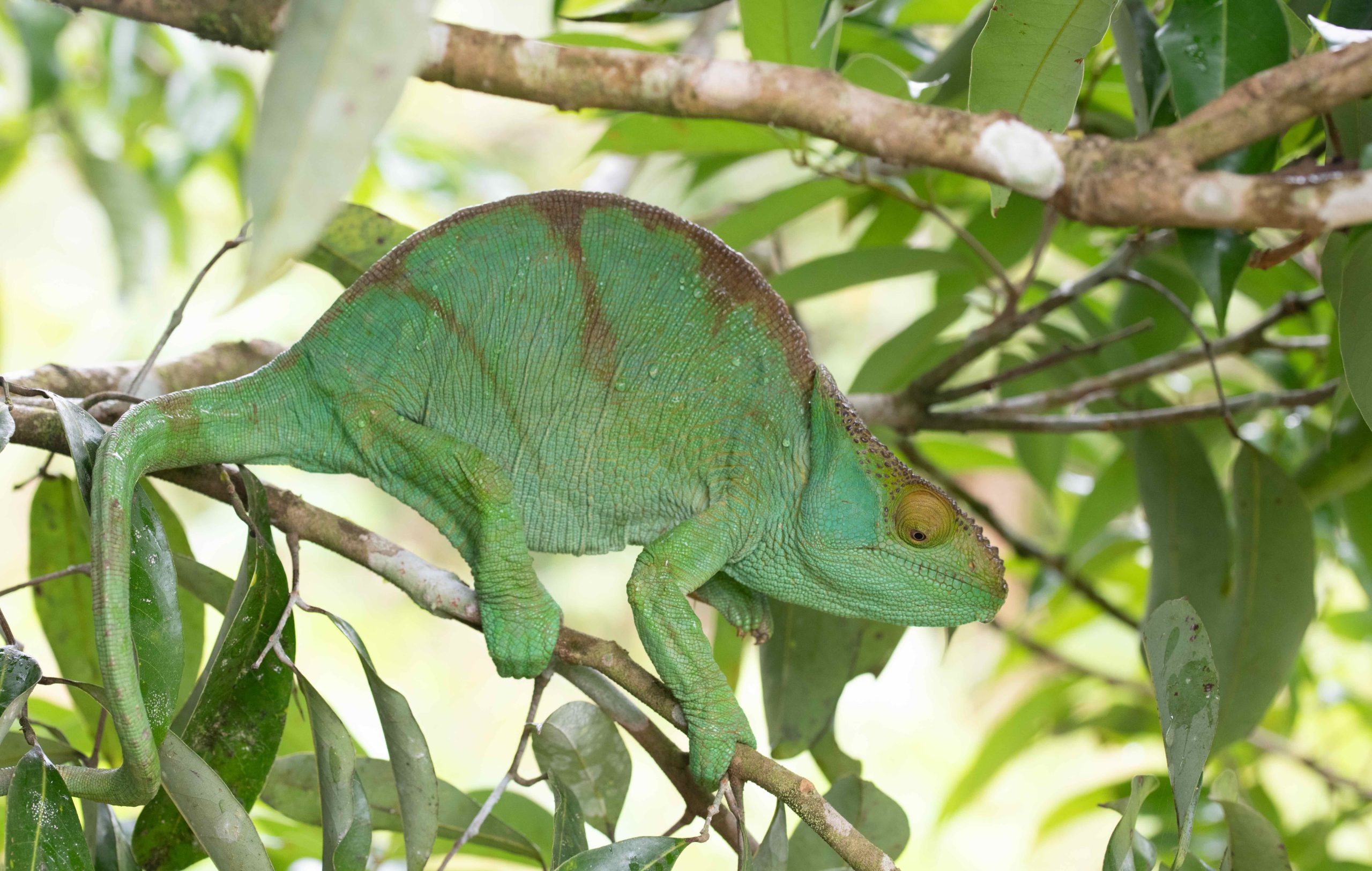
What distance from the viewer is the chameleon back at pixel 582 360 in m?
1.19

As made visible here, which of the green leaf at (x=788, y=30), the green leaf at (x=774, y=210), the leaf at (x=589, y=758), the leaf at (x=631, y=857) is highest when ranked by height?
the green leaf at (x=774, y=210)

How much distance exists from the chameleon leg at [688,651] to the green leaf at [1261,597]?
2.65 feet

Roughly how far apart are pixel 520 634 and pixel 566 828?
0.21 m

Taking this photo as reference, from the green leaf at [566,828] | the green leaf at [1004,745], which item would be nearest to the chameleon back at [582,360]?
the green leaf at [566,828]

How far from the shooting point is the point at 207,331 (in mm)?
5086

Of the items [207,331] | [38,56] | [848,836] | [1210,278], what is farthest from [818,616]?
[207,331]

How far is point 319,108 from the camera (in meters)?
0.44

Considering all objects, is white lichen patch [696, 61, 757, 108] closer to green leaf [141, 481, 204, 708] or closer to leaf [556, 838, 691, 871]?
leaf [556, 838, 691, 871]

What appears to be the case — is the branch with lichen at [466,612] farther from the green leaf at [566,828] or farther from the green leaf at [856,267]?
the green leaf at [856,267]

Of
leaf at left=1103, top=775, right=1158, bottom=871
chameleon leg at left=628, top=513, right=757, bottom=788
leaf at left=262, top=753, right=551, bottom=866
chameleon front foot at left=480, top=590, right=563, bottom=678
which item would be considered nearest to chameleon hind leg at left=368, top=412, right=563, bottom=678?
chameleon front foot at left=480, top=590, right=563, bottom=678

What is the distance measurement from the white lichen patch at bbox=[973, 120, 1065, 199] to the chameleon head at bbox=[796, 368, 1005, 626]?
0.52 m

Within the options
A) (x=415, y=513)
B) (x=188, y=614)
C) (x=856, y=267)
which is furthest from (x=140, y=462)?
(x=415, y=513)

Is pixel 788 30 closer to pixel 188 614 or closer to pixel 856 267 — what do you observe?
pixel 856 267

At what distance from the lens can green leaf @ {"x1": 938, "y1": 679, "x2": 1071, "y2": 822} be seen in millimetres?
2645
